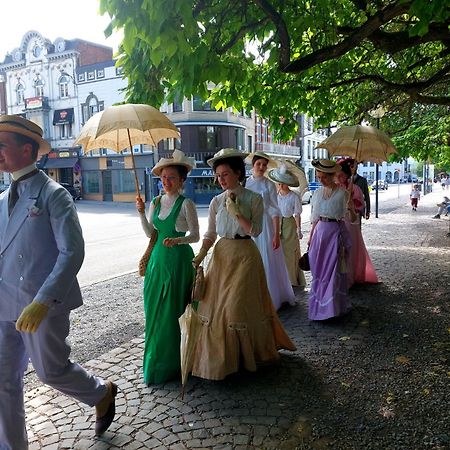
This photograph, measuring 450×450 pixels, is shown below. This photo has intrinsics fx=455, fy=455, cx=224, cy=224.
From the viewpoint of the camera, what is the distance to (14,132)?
283cm

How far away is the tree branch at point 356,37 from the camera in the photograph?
4.88m

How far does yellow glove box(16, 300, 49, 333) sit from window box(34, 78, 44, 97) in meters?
45.7

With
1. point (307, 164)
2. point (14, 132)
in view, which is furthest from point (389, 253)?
point (307, 164)

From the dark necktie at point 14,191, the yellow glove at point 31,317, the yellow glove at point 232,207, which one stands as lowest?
the yellow glove at point 31,317

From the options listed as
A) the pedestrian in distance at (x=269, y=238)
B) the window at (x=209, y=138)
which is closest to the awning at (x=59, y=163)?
the window at (x=209, y=138)

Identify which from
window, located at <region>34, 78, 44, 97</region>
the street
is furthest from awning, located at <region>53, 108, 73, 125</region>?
the street

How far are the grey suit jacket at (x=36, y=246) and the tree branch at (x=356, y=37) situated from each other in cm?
359

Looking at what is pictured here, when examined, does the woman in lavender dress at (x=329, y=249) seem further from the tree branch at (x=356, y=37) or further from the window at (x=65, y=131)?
the window at (x=65, y=131)

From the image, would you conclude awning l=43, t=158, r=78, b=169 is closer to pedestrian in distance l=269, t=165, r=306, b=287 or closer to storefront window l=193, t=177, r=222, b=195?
storefront window l=193, t=177, r=222, b=195

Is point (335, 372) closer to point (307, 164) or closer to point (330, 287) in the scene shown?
point (330, 287)

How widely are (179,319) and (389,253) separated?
8.25 metres

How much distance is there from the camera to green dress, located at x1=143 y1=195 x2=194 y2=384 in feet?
13.0

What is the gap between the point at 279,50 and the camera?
5766mm

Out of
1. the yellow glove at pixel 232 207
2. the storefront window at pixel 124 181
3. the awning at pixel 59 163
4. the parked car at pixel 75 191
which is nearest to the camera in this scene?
the yellow glove at pixel 232 207
